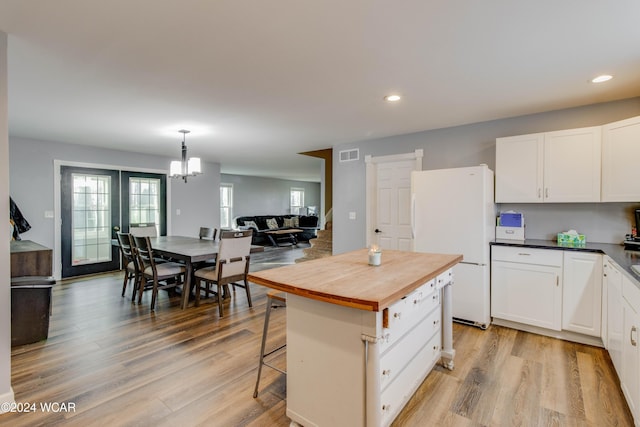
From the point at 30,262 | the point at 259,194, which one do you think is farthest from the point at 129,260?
the point at 259,194

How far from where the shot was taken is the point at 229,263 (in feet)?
12.0

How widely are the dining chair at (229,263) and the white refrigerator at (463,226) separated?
2067 mm

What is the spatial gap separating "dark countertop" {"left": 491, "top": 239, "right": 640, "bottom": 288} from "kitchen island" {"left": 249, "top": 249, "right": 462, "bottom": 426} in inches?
49.0

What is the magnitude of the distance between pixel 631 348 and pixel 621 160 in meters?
1.86

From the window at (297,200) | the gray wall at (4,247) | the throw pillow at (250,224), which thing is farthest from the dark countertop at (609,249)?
the window at (297,200)

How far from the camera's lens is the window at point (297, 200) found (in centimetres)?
1276

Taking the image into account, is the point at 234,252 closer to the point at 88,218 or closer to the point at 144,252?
the point at 144,252

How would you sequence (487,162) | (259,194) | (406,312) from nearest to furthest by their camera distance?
1. (406,312)
2. (487,162)
3. (259,194)

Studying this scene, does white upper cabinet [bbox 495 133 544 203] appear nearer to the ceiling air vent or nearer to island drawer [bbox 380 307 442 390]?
island drawer [bbox 380 307 442 390]

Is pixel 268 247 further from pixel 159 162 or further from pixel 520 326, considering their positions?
pixel 520 326

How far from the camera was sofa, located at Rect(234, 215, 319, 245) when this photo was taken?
9.76 metres

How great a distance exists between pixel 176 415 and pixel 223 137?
3.84 metres

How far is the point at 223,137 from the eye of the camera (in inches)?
190

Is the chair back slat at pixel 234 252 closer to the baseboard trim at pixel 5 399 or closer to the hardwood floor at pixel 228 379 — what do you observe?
the hardwood floor at pixel 228 379
